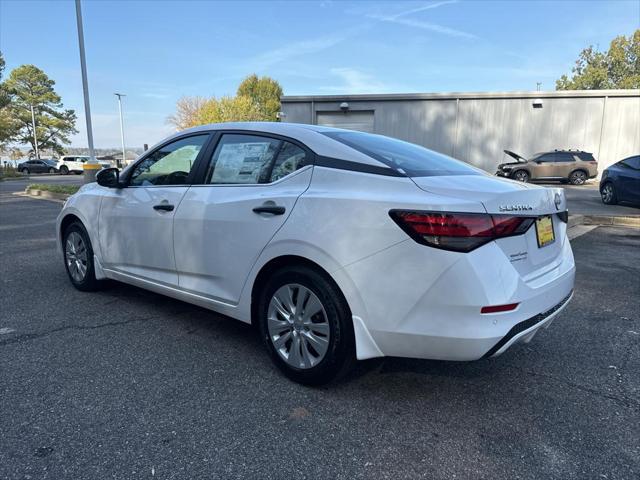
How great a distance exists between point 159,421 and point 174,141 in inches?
87.4

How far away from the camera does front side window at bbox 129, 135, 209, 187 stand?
138 inches

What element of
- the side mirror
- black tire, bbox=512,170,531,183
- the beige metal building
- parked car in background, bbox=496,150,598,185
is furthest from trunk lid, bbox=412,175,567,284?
the beige metal building

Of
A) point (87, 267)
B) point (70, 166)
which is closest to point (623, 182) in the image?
point (87, 267)

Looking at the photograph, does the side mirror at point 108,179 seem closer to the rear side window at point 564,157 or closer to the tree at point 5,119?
the rear side window at point 564,157

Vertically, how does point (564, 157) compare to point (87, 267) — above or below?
above

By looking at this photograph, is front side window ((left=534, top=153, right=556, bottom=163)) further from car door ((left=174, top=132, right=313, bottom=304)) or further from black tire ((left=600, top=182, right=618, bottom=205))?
car door ((left=174, top=132, right=313, bottom=304))

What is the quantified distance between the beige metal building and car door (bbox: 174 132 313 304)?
21.7 metres

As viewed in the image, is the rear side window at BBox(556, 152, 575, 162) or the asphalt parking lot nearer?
the asphalt parking lot

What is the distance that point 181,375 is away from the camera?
2885 mm

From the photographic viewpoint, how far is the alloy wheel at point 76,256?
4.47 meters

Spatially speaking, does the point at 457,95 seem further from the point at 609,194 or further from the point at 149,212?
the point at 149,212

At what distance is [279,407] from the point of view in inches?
100

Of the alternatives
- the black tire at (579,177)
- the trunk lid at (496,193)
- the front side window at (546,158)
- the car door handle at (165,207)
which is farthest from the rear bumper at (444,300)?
the black tire at (579,177)

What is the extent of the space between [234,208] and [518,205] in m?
1.71
